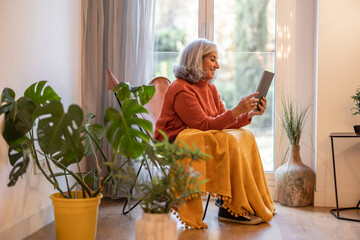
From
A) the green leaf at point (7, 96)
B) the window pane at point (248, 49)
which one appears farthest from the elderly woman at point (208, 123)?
the green leaf at point (7, 96)

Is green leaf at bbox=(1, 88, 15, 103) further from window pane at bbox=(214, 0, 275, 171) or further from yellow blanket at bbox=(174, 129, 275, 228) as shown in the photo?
window pane at bbox=(214, 0, 275, 171)

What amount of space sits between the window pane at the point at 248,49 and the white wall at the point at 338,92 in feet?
1.54

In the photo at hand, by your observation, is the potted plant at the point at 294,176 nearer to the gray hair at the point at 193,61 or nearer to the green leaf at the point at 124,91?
the gray hair at the point at 193,61

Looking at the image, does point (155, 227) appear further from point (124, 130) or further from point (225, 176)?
point (225, 176)

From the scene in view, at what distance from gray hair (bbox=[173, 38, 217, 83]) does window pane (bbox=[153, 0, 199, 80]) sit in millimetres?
736

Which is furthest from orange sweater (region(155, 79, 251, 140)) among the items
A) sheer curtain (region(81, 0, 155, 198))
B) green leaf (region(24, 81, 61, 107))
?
green leaf (region(24, 81, 61, 107))

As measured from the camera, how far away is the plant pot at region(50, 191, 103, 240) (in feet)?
7.67

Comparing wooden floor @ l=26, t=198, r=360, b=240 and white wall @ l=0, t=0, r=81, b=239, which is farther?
wooden floor @ l=26, t=198, r=360, b=240

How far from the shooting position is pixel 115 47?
3693 mm

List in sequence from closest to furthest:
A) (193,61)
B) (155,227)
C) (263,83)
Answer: (155,227) → (263,83) → (193,61)

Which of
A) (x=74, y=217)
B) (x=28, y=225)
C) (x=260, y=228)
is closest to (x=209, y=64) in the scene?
(x=260, y=228)

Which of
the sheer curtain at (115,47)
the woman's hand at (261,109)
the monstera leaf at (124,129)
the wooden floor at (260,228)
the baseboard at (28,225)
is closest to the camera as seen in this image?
the monstera leaf at (124,129)

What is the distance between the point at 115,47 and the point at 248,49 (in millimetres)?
1151

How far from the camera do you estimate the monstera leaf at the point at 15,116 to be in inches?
81.7
